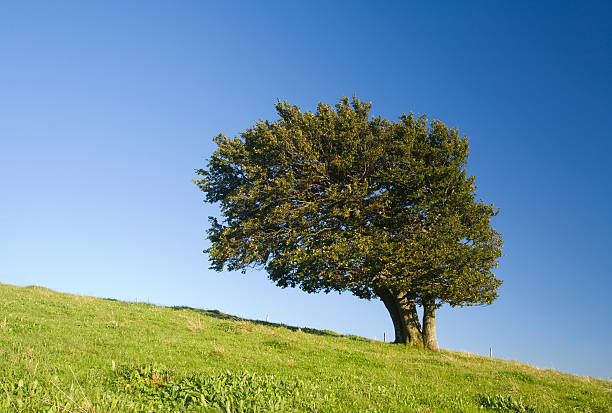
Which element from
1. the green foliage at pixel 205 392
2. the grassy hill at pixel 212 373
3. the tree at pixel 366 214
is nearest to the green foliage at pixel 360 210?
the tree at pixel 366 214

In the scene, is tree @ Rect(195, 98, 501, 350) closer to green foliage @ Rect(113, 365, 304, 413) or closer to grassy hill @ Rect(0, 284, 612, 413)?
grassy hill @ Rect(0, 284, 612, 413)

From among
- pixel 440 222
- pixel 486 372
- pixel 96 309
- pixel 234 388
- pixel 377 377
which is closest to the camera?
pixel 234 388

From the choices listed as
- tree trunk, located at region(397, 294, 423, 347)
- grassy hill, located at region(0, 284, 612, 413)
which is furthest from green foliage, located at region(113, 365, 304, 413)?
tree trunk, located at region(397, 294, 423, 347)

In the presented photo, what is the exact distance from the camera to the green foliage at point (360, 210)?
2622 centimetres

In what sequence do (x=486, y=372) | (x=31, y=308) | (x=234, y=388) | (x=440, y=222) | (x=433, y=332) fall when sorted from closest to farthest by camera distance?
1. (x=234, y=388)
2. (x=486, y=372)
3. (x=31, y=308)
4. (x=440, y=222)
5. (x=433, y=332)

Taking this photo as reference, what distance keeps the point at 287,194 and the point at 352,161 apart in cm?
507

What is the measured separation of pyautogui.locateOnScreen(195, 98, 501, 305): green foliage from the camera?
86.0 ft

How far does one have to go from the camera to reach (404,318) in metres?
28.7

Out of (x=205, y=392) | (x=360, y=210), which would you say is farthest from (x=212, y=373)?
(x=360, y=210)

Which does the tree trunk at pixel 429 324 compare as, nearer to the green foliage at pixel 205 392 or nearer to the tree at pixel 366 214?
the tree at pixel 366 214

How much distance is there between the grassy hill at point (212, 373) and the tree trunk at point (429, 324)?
3.61 metres

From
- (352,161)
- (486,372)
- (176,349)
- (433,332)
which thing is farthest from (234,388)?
(433,332)

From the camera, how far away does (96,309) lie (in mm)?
24969

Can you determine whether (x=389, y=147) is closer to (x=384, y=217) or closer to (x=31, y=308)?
(x=384, y=217)
